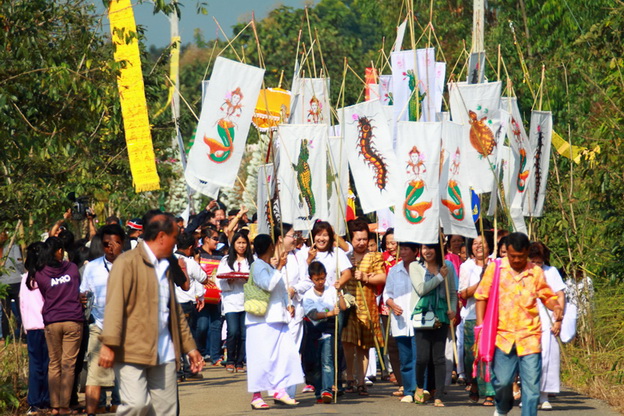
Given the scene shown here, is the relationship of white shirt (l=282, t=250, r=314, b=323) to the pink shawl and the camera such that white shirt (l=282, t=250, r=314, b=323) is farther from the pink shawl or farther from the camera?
the pink shawl

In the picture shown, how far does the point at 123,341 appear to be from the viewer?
7156 mm

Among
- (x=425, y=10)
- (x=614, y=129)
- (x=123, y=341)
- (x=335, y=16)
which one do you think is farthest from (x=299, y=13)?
(x=123, y=341)

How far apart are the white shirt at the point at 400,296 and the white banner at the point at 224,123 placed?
75.4 inches

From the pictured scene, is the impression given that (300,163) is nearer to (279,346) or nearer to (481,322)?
(279,346)

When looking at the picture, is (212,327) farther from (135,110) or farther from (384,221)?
(135,110)

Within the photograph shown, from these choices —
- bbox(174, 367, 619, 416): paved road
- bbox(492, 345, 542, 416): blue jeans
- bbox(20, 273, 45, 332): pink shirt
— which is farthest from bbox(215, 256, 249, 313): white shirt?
bbox(492, 345, 542, 416): blue jeans

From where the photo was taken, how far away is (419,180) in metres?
11.9

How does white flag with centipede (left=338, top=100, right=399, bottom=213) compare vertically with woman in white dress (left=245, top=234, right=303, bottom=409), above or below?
above

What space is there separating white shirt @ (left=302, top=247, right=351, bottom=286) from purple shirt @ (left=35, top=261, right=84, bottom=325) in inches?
101

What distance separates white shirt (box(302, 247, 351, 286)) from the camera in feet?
38.3

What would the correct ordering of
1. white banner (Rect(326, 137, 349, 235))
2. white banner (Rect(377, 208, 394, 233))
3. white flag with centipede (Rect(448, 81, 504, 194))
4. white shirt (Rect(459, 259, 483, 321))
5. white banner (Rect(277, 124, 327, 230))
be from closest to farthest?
white shirt (Rect(459, 259, 483, 321)) → white banner (Rect(326, 137, 349, 235)) → white banner (Rect(277, 124, 327, 230)) → white flag with centipede (Rect(448, 81, 504, 194)) → white banner (Rect(377, 208, 394, 233))

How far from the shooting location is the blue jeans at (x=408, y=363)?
1133 centimetres

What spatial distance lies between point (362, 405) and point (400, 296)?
113 cm

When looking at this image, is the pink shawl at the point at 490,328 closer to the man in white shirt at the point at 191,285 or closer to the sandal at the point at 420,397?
the sandal at the point at 420,397
